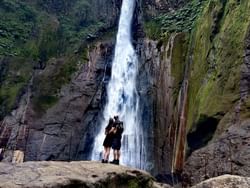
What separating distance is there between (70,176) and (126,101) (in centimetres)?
1414

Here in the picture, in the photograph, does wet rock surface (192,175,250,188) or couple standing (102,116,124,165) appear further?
couple standing (102,116,124,165)

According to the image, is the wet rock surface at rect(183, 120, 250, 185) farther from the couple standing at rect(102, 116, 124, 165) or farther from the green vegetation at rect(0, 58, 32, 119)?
the green vegetation at rect(0, 58, 32, 119)

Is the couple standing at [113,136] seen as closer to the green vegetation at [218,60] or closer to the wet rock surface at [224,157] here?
the wet rock surface at [224,157]

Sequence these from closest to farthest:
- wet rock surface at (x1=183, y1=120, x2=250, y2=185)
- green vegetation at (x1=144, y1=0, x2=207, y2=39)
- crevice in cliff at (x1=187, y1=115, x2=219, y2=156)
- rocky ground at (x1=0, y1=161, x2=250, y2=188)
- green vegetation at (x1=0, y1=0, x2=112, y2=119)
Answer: rocky ground at (x1=0, y1=161, x2=250, y2=188) < wet rock surface at (x1=183, y1=120, x2=250, y2=185) < crevice in cliff at (x1=187, y1=115, x2=219, y2=156) < green vegetation at (x1=144, y1=0, x2=207, y2=39) < green vegetation at (x1=0, y1=0, x2=112, y2=119)

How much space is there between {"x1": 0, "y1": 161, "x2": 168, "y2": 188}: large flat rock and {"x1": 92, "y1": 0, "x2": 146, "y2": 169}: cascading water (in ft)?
33.9

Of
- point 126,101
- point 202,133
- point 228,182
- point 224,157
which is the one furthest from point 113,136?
point 126,101

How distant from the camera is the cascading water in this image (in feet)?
64.8

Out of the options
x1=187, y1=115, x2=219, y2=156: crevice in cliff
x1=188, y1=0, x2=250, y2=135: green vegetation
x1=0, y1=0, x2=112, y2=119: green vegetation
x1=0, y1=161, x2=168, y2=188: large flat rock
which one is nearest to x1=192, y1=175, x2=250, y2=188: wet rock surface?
x1=0, y1=161, x2=168, y2=188: large flat rock

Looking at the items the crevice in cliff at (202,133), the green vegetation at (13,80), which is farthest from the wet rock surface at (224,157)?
the green vegetation at (13,80)

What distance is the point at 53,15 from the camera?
31.0 metres

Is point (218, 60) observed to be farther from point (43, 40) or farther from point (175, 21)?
point (43, 40)

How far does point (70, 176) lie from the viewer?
7.56m

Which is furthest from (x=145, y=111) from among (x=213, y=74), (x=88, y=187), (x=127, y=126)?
(x=88, y=187)

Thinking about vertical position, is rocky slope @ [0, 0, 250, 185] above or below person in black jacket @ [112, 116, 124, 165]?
above
